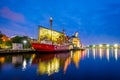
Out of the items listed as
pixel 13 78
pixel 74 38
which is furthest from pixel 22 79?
pixel 74 38

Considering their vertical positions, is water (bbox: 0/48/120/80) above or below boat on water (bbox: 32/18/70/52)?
below

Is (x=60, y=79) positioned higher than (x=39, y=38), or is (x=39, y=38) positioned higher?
(x=39, y=38)

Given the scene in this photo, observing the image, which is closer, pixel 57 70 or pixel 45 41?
pixel 57 70

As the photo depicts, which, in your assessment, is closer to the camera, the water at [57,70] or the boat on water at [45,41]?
the water at [57,70]

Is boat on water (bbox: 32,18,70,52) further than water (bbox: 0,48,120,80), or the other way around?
boat on water (bbox: 32,18,70,52)

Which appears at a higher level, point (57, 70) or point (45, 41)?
point (45, 41)

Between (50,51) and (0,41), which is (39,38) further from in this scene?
(0,41)

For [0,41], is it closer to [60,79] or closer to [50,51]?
[50,51]

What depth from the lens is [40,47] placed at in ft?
249

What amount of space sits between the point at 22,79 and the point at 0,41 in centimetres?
7624

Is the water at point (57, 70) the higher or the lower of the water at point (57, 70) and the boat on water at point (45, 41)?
the lower

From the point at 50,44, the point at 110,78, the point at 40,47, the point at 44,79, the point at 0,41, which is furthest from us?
the point at 0,41

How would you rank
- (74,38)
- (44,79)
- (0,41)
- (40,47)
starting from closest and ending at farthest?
(44,79) < (40,47) < (0,41) < (74,38)

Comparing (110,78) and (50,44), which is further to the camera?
(50,44)
